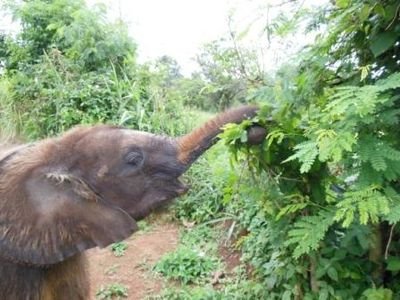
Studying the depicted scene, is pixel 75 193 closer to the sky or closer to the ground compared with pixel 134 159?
closer to the ground

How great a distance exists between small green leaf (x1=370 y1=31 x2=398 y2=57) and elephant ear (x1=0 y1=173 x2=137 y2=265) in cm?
125

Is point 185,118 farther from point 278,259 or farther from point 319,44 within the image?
point 319,44

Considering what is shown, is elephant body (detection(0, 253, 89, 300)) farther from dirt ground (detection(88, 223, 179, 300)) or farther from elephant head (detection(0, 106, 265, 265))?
dirt ground (detection(88, 223, 179, 300))

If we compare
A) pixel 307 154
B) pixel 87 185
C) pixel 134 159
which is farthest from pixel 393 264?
pixel 87 185

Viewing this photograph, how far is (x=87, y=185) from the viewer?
267 centimetres

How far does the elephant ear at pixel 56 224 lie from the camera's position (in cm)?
251

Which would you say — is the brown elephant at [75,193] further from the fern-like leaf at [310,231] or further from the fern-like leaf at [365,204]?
the fern-like leaf at [365,204]

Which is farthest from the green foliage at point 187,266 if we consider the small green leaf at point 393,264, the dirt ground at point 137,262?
the small green leaf at point 393,264

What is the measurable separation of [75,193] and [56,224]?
0.17 m

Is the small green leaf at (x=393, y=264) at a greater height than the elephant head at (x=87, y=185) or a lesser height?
lesser

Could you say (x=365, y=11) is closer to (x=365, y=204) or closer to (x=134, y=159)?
(x=365, y=204)

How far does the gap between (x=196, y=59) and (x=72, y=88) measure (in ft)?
6.22

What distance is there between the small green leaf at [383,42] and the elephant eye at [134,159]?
3.79 ft

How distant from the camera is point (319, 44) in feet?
7.64
